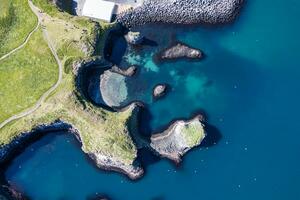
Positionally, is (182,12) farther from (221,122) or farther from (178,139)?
(178,139)

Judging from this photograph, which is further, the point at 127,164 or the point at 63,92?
the point at 63,92

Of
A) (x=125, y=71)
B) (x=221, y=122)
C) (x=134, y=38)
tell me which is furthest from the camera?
(x=125, y=71)

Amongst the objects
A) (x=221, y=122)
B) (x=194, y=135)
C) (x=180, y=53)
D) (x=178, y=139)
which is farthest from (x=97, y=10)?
(x=221, y=122)

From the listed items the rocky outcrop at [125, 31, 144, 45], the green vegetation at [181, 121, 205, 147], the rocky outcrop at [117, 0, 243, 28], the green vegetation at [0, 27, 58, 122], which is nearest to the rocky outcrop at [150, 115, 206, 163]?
the green vegetation at [181, 121, 205, 147]

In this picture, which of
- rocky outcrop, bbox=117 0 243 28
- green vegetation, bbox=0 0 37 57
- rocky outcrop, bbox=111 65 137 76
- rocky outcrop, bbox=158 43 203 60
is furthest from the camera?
rocky outcrop, bbox=117 0 243 28

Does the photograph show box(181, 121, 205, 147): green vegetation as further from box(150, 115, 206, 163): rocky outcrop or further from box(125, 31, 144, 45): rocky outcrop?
box(125, 31, 144, 45): rocky outcrop

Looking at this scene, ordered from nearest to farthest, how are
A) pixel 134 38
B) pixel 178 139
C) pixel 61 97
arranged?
pixel 61 97 → pixel 178 139 → pixel 134 38

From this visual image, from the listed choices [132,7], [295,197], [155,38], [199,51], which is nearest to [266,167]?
[295,197]
